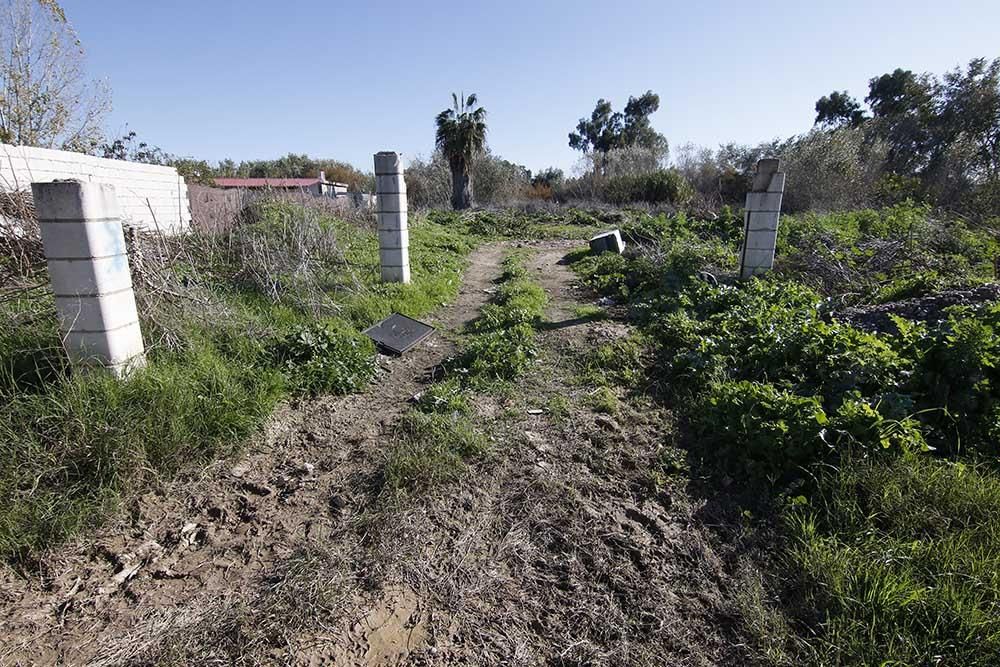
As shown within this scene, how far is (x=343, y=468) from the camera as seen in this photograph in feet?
9.46

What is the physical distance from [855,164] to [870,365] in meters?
19.0

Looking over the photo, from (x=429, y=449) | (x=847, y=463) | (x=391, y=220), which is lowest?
(x=429, y=449)

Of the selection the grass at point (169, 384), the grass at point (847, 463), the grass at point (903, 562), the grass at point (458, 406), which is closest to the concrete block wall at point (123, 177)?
the grass at point (169, 384)

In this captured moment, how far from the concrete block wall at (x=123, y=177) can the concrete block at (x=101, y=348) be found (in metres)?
2.06

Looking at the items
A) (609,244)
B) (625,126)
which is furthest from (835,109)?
(609,244)

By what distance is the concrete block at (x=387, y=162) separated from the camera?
6479 mm

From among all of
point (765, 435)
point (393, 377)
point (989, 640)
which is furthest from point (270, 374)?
point (989, 640)

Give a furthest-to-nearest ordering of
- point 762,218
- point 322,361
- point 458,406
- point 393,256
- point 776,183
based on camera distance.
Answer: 1. point 393,256
2. point 762,218
3. point 776,183
4. point 322,361
5. point 458,406

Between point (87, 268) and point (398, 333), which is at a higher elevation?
point (87, 268)

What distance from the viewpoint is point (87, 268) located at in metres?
2.78

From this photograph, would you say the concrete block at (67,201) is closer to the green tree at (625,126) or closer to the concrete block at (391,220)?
the concrete block at (391,220)

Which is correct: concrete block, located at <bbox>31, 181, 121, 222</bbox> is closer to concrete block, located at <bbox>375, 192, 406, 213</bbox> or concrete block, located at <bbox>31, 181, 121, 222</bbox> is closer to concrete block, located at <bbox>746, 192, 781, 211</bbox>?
concrete block, located at <bbox>375, 192, 406, 213</bbox>

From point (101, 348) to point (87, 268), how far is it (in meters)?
0.48

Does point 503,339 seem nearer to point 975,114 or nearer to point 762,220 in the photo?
point 762,220
